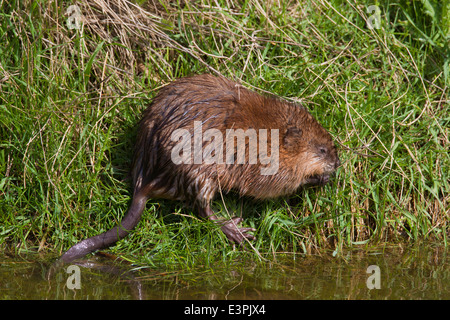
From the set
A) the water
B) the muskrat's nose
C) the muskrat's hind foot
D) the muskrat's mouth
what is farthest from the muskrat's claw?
the muskrat's nose

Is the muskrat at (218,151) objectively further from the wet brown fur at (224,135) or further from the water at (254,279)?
the water at (254,279)

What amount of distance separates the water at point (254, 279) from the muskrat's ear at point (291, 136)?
66 cm

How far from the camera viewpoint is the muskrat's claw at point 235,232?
360 centimetres

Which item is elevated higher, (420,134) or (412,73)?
(412,73)

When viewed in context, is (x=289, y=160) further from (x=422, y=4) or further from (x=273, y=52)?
(x=422, y=4)

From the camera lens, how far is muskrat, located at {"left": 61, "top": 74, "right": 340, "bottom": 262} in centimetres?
353

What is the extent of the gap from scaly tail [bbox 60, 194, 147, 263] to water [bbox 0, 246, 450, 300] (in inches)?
2.7

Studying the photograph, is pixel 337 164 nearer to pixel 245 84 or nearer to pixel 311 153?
pixel 311 153

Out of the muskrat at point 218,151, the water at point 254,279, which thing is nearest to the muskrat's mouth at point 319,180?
the muskrat at point 218,151

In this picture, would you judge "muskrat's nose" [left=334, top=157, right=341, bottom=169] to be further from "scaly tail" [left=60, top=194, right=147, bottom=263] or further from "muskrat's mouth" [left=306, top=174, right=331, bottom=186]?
"scaly tail" [left=60, top=194, right=147, bottom=263]

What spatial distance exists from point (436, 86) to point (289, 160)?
3.81ft

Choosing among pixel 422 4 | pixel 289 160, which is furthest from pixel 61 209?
pixel 422 4

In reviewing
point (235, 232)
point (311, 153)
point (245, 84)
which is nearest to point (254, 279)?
point (235, 232)
